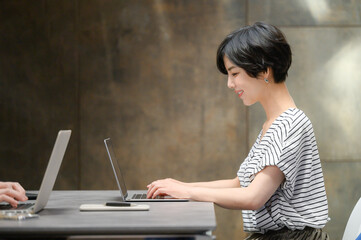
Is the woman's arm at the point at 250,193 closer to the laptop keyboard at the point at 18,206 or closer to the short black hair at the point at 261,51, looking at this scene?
the short black hair at the point at 261,51

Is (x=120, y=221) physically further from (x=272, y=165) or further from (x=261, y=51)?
(x=261, y=51)

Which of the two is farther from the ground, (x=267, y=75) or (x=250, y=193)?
(x=267, y=75)

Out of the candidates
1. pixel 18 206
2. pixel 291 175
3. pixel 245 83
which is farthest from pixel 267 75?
pixel 18 206

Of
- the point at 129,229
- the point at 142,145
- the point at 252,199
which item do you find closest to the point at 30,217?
the point at 129,229

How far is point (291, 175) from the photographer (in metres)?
2.04

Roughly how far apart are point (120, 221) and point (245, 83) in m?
0.90

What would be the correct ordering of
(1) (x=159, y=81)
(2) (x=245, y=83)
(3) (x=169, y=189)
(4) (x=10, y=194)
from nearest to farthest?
(4) (x=10, y=194)
(3) (x=169, y=189)
(2) (x=245, y=83)
(1) (x=159, y=81)

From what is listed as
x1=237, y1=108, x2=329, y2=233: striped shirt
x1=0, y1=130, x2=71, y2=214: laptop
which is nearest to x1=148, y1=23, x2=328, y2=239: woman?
x1=237, y1=108, x2=329, y2=233: striped shirt

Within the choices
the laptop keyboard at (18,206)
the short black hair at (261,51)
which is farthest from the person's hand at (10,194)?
the short black hair at (261,51)

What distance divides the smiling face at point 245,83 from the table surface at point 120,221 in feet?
1.69

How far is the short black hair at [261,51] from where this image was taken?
7.17 ft

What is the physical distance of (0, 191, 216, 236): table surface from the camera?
5.06ft

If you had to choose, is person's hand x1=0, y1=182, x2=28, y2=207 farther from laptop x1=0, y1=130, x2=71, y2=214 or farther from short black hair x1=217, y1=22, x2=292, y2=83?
short black hair x1=217, y1=22, x2=292, y2=83

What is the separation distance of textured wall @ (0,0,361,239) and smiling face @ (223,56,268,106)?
81.9 inches
